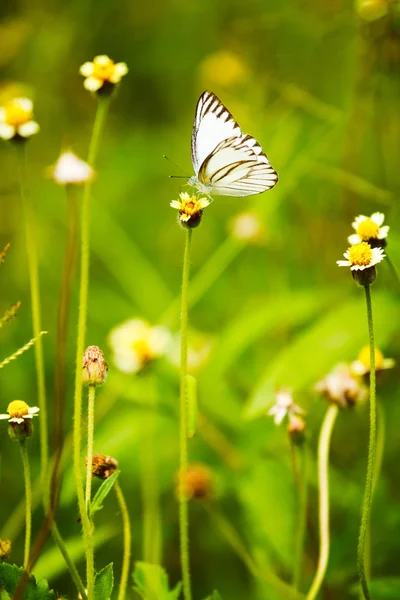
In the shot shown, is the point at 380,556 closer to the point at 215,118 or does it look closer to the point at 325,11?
the point at 215,118

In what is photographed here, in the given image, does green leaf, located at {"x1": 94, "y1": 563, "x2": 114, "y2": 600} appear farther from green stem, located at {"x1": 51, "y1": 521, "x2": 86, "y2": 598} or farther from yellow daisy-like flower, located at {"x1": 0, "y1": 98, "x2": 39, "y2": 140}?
yellow daisy-like flower, located at {"x1": 0, "y1": 98, "x2": 39, "y2": 140}

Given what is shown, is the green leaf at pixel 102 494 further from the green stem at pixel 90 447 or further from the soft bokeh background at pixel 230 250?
the soft bokeh background at pixel 230 250

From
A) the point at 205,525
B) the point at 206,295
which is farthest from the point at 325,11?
the point at 205,525

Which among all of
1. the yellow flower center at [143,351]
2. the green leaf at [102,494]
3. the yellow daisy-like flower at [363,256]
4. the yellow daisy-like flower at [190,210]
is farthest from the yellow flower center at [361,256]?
the yellow flower center at [143,351]

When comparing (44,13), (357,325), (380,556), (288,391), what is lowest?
(380,556)

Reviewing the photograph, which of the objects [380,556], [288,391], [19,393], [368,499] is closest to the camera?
A: [368,499]

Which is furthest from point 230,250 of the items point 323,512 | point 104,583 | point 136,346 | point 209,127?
point 104,583
